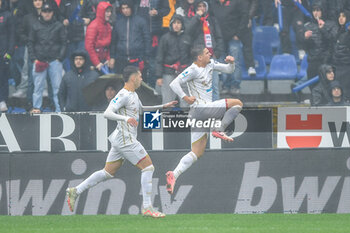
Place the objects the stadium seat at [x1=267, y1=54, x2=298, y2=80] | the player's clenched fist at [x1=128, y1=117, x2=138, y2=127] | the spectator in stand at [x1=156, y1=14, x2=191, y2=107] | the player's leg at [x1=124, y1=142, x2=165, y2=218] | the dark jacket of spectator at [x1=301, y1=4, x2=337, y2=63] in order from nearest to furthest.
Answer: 1. the player's clenched fist at [x1=128, y1=117, x2=138, y2=127]
2. the player's leg at [x1=124, y1=142, x2=165, y2=218]
3. the spectator in stand at [x1=156, y1=14, x2=191, y2=107]
4. the dark jacket of spectator at [x1=301, y1=4, x2=337, y2=63]
5. the stadium seat at [x1=267, y1=54, x2=298, y2=80]

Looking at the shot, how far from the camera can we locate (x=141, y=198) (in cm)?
1091

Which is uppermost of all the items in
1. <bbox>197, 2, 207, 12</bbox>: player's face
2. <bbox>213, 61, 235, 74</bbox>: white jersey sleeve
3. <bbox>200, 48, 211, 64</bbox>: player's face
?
<bbox>197, 2, 207, 12</bbox>: player's face

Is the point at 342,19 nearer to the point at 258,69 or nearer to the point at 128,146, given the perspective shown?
the point at 258,69

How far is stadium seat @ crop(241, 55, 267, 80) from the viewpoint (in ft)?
49.4

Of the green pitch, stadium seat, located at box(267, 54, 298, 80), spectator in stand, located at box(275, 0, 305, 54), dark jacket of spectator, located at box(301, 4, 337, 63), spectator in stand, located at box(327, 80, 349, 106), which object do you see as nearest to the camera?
→ the green pitch

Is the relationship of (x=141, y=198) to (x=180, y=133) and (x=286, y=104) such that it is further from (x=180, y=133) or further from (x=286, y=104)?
(x=286, y=104)

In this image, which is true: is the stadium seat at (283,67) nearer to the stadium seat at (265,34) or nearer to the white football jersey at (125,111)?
the stadium seat at (265,34)

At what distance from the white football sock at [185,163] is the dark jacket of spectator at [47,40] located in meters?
4.85

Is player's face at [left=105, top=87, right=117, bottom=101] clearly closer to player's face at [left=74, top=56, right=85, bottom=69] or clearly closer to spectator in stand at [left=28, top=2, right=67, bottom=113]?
player's face at [left=74, top=56, right=85, bottom=69]

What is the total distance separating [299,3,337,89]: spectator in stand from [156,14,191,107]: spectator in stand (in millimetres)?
2346

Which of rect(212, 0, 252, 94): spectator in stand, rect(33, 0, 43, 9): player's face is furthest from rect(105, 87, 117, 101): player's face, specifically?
rect(33, 0, 43, 9): player's face

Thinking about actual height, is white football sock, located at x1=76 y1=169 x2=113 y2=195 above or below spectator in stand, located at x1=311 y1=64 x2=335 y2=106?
below

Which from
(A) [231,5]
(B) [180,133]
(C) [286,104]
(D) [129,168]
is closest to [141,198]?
(D) [129,168]

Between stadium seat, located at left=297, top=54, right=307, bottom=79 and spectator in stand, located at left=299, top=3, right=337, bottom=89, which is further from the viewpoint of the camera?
stadium seat, located at left=297, top=54, right=307, bottom=79
